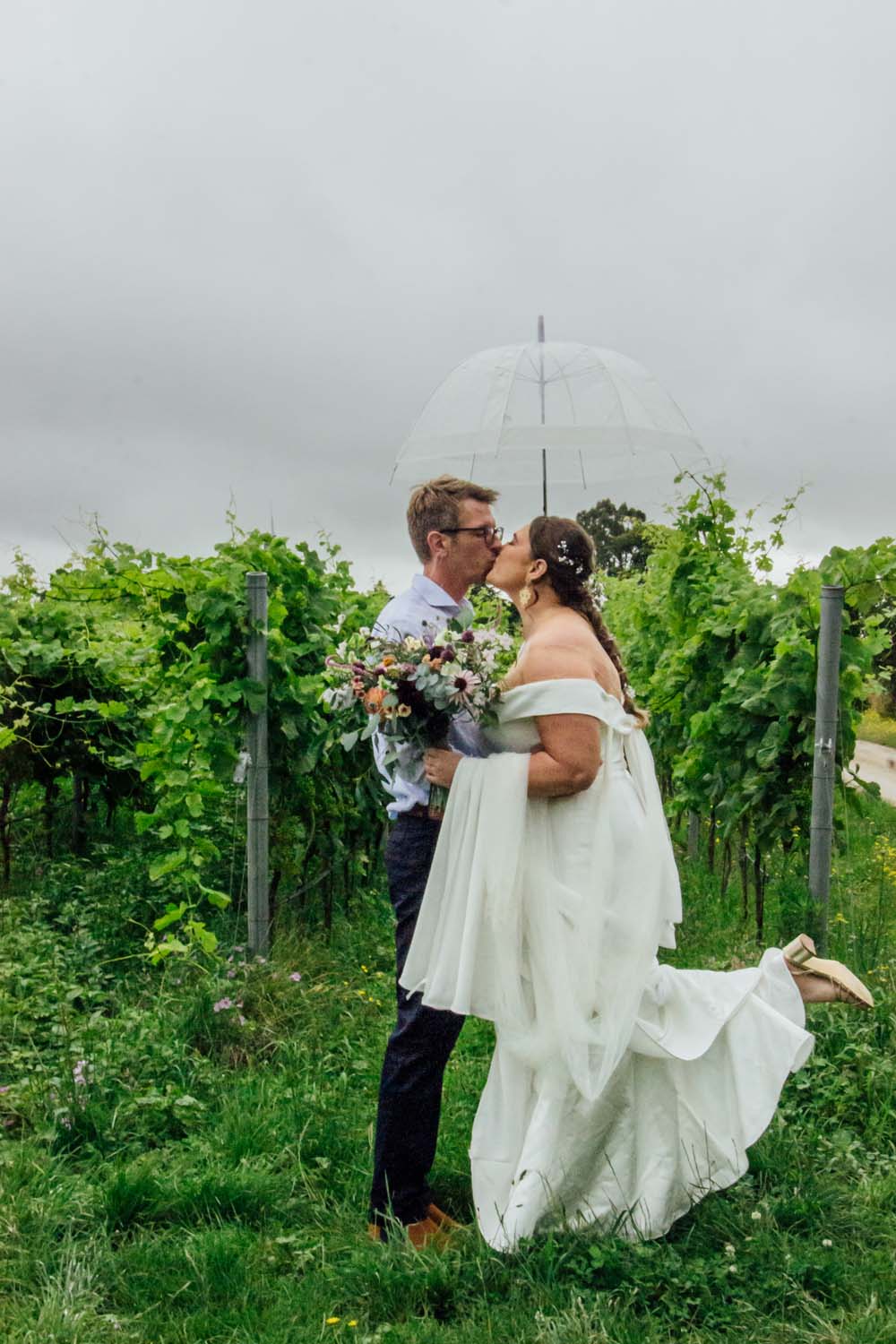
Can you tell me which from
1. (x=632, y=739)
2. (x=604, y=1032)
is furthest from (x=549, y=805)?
(x=604, y=1032)

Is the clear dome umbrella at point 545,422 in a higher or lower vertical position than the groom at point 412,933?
higher

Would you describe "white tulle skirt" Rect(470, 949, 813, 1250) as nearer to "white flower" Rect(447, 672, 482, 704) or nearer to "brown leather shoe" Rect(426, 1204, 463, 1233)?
"brown leather shoe" Rect(426, 1204, 463, 1233)

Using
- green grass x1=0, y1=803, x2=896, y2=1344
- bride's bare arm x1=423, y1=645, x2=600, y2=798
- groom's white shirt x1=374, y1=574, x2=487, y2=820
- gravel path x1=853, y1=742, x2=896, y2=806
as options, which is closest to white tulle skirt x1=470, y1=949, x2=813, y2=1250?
green grass x1=0, y1=803, x2=896, y2=1344

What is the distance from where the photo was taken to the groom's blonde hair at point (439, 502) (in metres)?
3.58

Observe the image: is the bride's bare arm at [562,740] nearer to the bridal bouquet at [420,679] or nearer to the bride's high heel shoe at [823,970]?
the bridal bouquet at [420,679]

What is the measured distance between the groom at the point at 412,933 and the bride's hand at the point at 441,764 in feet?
0.17

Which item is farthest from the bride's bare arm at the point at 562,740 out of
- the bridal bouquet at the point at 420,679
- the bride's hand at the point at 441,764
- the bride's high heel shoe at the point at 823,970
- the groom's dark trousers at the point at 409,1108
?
the bride's high heel shoe at the point at 823,970

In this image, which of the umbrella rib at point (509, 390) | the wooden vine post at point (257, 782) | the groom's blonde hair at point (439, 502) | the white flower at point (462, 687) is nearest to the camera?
the white flower at point (462, 687)

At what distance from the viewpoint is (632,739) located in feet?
10.8

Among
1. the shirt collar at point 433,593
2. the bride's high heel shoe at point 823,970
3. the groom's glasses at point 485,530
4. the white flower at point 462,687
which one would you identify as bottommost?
the bride's high heel shoe at point 823,970

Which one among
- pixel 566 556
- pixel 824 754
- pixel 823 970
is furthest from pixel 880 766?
pixel 566 556

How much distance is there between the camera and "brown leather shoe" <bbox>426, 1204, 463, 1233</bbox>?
3.35 m

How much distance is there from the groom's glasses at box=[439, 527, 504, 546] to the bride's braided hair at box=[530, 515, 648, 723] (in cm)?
33

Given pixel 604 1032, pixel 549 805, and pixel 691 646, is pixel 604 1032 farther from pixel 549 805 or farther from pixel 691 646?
pixel 691 646
